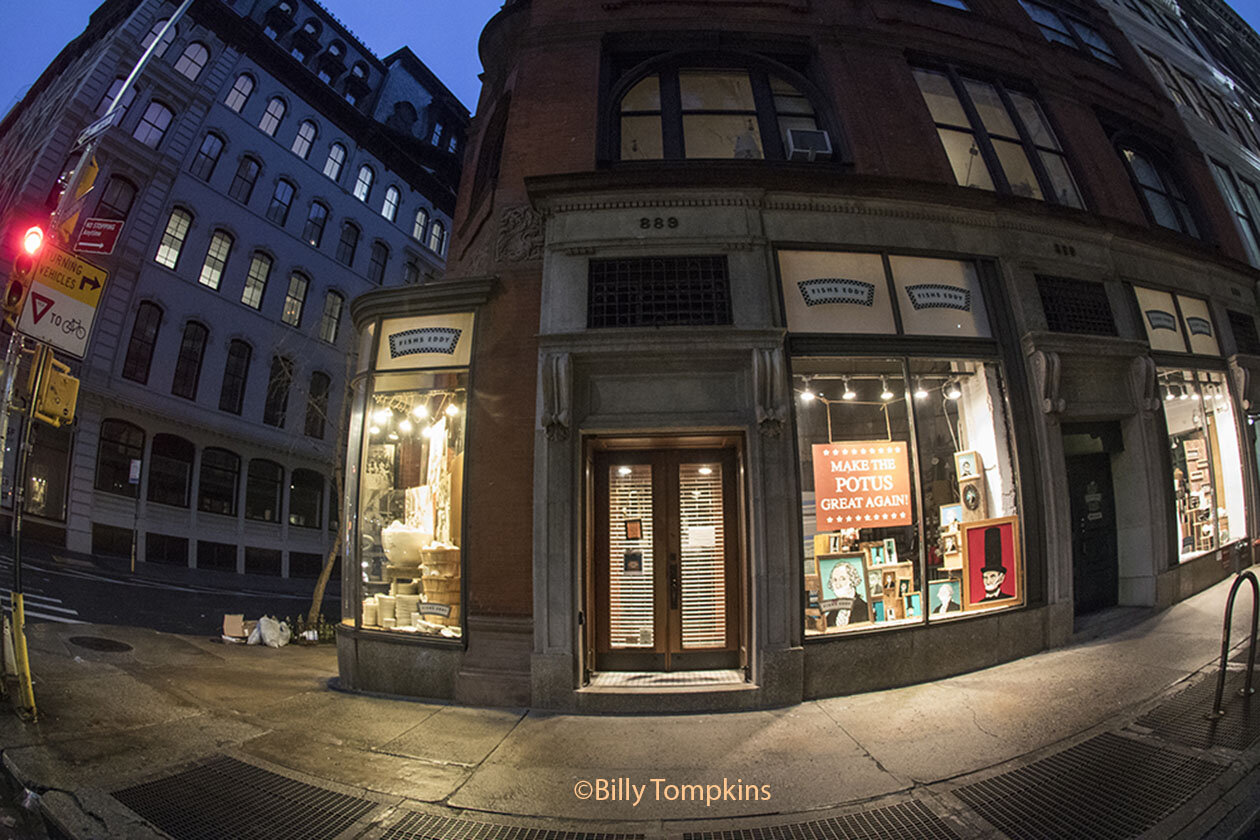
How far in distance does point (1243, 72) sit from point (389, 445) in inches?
1221

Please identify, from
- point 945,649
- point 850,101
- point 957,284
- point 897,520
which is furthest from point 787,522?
point 850,101

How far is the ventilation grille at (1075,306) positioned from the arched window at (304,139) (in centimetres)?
3071

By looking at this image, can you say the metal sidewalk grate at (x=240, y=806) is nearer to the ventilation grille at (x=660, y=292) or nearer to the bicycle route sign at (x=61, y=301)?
the bicycle route sign at (x=61, y=301)

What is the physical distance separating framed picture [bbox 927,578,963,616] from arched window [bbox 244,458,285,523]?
2551 cm

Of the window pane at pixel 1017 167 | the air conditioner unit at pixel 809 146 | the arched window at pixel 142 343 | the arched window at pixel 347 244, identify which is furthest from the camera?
the arched window at pixel 347 244

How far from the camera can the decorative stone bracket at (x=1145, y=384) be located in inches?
331

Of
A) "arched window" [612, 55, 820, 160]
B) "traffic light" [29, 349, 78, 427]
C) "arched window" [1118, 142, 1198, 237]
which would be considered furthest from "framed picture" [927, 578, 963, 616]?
"traffic light" [29, 349, 78, 427]

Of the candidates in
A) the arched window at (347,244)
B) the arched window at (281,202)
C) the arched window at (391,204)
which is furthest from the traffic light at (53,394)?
the arched window at (391,204)

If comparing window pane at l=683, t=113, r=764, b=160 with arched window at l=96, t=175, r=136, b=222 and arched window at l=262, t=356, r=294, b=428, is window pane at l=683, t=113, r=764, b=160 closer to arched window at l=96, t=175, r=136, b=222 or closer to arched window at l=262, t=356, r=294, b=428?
arched window at l=262, t=356, r=294, b=428

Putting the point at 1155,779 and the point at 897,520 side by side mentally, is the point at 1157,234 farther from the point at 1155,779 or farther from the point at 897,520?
the point at 1155,779

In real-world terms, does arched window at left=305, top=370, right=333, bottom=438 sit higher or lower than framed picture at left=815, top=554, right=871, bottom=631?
higher

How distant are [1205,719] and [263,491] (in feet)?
93.0

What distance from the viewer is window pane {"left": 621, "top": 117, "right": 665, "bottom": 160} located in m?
8.67

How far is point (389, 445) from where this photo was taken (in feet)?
25.6
